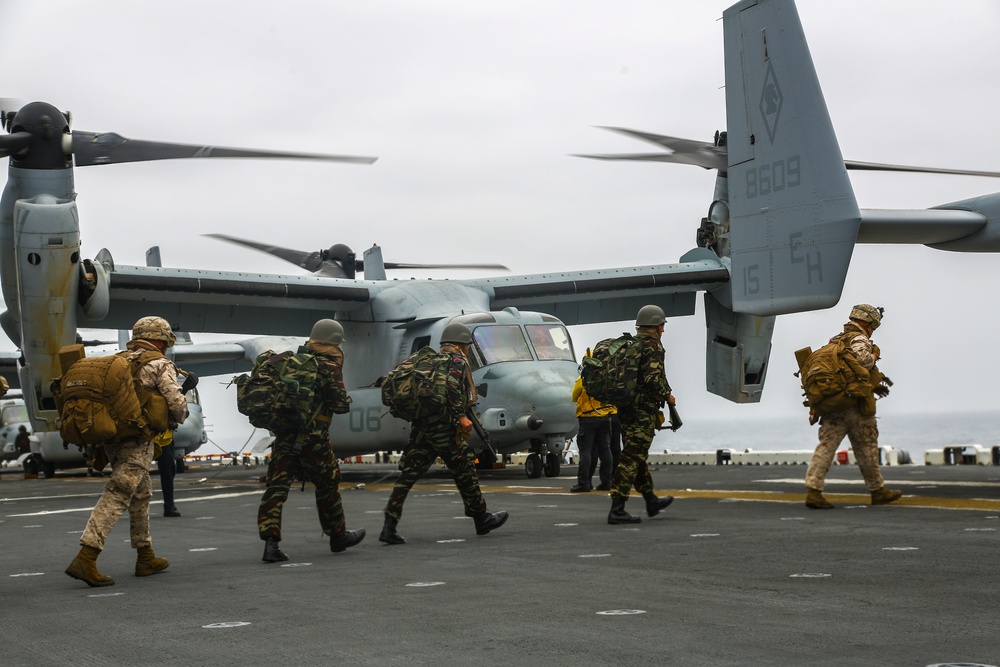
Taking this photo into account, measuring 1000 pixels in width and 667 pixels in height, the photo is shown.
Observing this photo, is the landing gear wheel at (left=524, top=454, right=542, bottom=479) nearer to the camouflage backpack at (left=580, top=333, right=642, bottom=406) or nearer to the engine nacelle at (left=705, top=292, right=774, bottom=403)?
the engine nacelle at (left=705, top=292, right=774, bottom=403)

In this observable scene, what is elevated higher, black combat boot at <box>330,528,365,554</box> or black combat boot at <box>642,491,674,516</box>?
black combat boot at <box>642,491,674,516</box>

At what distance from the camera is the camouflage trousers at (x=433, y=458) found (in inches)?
376

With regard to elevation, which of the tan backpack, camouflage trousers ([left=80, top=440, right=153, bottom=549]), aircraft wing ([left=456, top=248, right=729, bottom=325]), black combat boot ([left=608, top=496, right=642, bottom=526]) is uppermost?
aircraft wing ([left=456, top=248, right=729, bottom=325])

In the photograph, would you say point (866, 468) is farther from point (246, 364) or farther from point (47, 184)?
point (246, 364)

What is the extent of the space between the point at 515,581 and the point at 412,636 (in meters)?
1.79

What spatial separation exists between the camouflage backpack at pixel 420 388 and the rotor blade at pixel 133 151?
8313 millimetres

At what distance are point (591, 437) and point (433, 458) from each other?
5982 millimetres

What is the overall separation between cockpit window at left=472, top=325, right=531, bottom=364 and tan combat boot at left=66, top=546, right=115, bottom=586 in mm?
11189

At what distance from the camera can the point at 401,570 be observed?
7.73 metres

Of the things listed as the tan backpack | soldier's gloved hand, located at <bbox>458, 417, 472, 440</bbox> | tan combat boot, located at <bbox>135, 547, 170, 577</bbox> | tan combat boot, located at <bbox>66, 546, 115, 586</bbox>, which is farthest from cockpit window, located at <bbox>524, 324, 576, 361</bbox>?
tan combat boot, located at <bbox>66, 546, 115, 586</bbox>

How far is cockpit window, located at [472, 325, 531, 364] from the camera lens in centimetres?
1847

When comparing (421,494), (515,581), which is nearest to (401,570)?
(515,581)

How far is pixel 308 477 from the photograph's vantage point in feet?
29.9

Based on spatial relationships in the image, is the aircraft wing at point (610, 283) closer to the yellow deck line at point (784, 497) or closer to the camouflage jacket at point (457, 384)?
the yellow deck line at point (784, 497)
